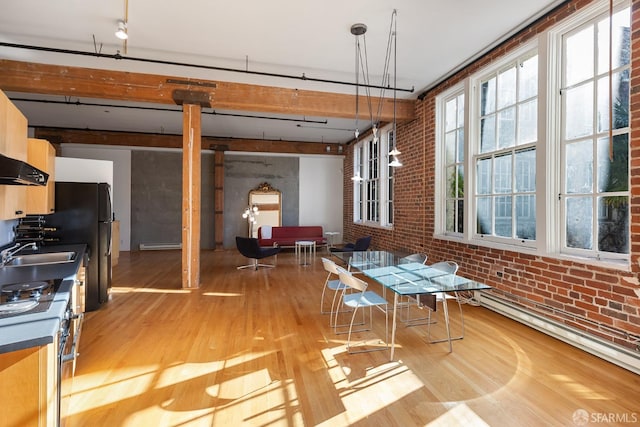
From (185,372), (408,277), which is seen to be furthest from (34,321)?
(408,277)

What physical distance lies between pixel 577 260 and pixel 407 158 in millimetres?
3462

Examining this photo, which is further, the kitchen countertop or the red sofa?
the red sofa

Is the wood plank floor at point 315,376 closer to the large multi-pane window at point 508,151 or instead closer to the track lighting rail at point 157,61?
the large multi-pane window at point 508,151

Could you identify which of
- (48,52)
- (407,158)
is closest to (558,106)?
(407,158)

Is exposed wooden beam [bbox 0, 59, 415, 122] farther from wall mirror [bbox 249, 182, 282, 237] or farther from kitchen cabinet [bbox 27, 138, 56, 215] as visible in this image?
wall mirror [bbox 249, 182, 282, 237]

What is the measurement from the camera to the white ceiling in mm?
3150

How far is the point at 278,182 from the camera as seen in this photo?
32.7 ft

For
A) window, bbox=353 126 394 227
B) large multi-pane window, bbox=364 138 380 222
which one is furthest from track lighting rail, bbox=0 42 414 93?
large multi-pane window, bbox=364 138 380 222

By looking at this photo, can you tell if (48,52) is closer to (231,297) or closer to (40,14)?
(40,14)

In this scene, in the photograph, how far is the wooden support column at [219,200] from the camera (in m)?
9.29

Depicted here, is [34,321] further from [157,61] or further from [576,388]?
[157,61]

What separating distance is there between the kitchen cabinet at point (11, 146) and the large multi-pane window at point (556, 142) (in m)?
4.62

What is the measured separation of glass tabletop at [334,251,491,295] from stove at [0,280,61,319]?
2362 millimetres

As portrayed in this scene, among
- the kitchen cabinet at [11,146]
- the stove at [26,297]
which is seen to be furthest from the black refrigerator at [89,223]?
the stove at [26,297]
